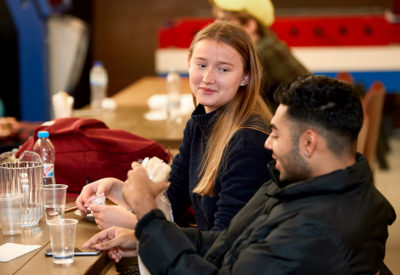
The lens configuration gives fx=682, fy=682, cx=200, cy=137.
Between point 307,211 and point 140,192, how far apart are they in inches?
17.6

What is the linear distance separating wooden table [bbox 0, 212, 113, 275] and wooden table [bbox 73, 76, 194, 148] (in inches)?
57.8

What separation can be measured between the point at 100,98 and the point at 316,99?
3265mm

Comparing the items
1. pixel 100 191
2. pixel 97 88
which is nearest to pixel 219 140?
pixel 100 191

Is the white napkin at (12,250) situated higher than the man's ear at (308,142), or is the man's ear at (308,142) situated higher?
the man's ear at (308,142)

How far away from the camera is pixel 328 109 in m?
1.61

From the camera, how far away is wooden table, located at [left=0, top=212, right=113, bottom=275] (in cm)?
170

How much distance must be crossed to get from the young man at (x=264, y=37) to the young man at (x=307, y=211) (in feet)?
7.39

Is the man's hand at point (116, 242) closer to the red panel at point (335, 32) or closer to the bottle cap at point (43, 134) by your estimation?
the bottle cap at point (43, 134)

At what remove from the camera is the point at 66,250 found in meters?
1.76

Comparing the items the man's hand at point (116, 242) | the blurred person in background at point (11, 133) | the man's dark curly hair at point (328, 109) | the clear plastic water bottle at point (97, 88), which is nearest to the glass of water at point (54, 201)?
the man's hand at point (116, 242)

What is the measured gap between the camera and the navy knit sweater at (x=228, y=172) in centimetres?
204

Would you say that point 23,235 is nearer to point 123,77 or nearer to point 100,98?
point 100,98

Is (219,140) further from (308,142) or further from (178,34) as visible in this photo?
(178,34)

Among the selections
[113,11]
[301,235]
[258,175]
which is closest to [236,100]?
[258,175]
